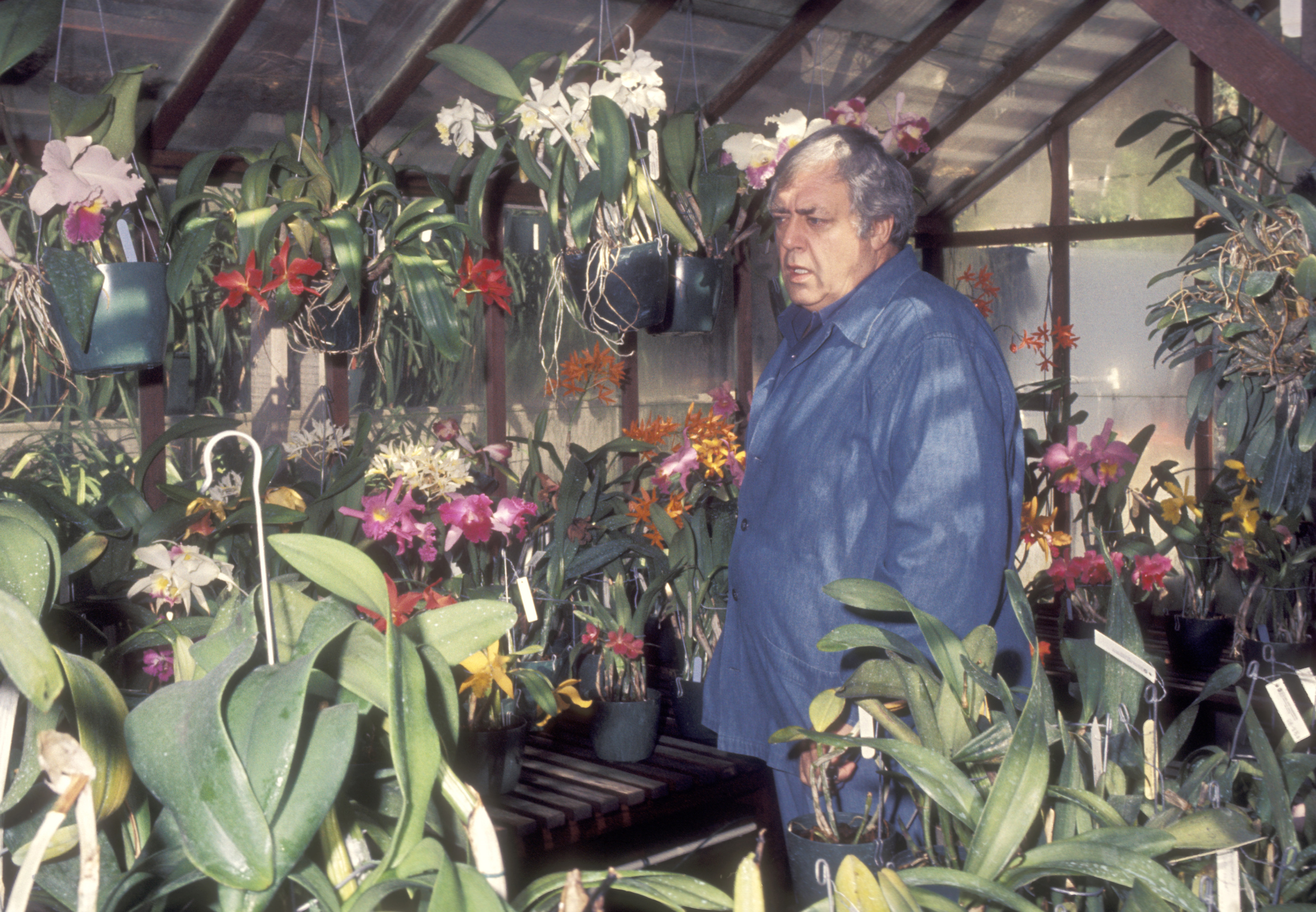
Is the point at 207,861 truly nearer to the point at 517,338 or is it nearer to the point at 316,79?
the point at 316,79

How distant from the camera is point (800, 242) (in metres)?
1.60

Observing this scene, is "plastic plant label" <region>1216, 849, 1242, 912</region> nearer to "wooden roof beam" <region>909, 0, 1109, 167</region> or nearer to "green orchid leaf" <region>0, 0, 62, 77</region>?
"green orchid leaf" <region>0, 0, 62, 77</region>

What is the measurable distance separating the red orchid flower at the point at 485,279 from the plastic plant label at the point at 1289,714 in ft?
4.62

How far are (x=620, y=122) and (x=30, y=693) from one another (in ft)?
5.17

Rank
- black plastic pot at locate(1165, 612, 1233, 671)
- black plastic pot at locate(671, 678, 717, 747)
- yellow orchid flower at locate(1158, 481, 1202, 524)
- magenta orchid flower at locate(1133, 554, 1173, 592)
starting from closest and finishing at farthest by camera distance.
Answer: black plastic pot at locate(671, 678, 717, 747)
magenta orchid flower at locate(1133, 554, 1173, 592)
black plastic pot at locate(1165, 612, 1233, 671)
yellow orchid flower at locate(1158, 481, 1202, 524)

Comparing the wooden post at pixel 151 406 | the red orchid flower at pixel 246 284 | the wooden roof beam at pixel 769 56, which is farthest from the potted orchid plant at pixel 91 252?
the wooden roof beam at pixel 769 56

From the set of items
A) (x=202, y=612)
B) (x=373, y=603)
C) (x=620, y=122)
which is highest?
(x=620, y=122)

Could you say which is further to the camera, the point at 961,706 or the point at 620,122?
the point at 620,122

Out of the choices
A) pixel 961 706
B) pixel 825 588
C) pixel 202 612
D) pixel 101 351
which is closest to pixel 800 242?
pixel 825 588

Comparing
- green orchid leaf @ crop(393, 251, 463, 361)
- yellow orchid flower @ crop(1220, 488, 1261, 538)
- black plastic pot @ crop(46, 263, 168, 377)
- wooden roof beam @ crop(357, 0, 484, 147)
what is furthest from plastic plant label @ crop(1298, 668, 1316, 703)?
wooden roof beam @ crop(357, 0, 484, 147)

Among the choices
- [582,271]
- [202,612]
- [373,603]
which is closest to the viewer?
[373,603]

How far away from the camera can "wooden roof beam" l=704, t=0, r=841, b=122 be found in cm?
313

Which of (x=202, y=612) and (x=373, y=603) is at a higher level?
(x=373, y=603)

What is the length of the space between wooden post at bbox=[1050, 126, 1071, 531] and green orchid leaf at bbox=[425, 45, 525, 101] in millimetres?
2699
